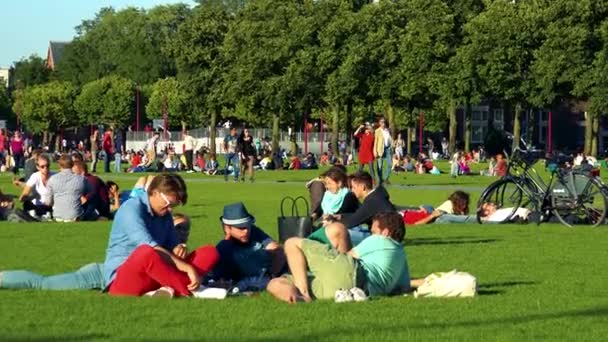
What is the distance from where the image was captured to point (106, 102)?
5492 inches

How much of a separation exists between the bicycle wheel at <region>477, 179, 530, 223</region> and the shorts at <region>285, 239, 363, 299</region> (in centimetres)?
1292

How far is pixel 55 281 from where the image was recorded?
46.0 feet

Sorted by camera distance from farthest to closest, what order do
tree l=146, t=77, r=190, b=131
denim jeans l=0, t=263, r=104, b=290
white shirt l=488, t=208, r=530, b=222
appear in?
tree l=146, t=77, r=190, b=131
white shirt l=488, t=208, r=530, b=222
denim jeans l=0, t=263, r=104, b=290

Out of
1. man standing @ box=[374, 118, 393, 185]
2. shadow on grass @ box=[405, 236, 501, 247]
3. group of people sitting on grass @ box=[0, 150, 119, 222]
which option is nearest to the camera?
shadow on grass @ box=[405, 236, 501, 247]

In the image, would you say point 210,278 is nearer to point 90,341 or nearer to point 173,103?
point 90,341

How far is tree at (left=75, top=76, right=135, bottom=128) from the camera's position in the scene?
140000mm

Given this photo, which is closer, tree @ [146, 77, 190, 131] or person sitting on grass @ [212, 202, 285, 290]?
person sitting on grass @ [212, 202, 285, 290]

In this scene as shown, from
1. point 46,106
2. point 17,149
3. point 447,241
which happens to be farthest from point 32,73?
point 447,241

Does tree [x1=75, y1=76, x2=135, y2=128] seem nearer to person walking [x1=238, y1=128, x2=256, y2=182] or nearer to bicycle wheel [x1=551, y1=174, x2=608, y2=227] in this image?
person walking [x1=238, y1=128, x2=256, y2=182]

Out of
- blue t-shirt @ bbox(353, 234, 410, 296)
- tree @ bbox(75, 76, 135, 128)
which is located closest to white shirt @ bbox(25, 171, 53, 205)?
blue t-shirt @ bbox(353, 234, 410, 296)

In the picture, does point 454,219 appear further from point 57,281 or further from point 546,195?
point 57,281

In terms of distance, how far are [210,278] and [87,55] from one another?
496 ft

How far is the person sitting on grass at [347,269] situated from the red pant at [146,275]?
795 millimetres

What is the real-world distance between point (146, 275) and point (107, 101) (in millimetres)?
127803
